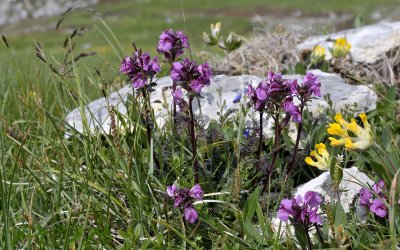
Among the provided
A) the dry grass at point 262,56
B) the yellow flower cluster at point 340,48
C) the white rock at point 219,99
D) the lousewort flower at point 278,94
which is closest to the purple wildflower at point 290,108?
the lousewort flower at point 278,94

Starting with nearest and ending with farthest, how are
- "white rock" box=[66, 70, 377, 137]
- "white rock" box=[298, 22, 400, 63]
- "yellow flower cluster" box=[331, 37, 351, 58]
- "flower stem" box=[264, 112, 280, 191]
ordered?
"flower stem" box=[264, 112, 280, 191], "white rock" box=[66, 70, 377, 137], "yellow flower cluster" box=[331, 37, 351, 58], "white rock" box=[298, 22, 400, 63]

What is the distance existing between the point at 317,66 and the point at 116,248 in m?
2.42

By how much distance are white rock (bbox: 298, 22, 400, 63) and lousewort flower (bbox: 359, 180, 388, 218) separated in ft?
6.97

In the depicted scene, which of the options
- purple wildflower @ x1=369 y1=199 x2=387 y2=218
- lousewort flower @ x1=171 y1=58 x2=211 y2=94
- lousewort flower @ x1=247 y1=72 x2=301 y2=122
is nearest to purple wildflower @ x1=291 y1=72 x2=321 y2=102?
lousewort flower @ x1=247 y1=72 x2=301 y2=122

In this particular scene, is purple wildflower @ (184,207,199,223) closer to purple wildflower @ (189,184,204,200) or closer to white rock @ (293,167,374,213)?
purple wildflower @ (189,184,204,200)

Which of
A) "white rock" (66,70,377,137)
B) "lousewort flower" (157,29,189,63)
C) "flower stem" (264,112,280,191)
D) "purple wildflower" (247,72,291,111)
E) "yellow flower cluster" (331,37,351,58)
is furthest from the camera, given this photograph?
"yellow flower cluster" (331,37,351,58)

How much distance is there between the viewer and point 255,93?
2.12 metres

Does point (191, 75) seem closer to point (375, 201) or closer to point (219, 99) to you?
point (375, 201)

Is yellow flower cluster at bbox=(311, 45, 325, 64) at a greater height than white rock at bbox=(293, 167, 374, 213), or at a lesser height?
greater

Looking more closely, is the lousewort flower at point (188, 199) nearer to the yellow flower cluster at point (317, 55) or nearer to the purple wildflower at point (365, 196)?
the purple wildflower at point (365, 196)

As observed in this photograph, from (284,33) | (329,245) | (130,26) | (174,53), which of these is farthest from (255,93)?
(130,26)

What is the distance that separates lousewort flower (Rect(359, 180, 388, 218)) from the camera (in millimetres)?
1926

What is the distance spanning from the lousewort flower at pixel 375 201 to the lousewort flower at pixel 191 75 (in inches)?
25.2

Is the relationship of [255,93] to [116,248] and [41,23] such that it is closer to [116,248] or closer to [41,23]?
[116,248]
